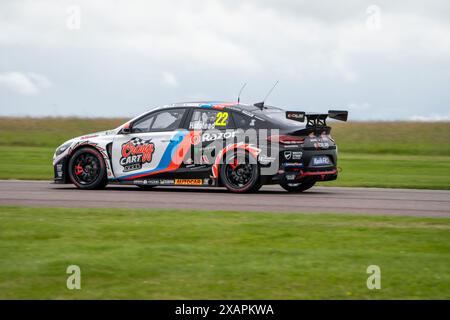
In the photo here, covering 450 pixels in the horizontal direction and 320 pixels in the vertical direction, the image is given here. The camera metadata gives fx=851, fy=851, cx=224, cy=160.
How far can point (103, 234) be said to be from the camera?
9.21 metres

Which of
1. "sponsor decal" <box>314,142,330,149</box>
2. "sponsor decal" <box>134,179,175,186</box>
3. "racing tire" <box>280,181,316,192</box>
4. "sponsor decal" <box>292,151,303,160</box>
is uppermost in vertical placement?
"sponsor decal" <box>314,142,330,149</box>

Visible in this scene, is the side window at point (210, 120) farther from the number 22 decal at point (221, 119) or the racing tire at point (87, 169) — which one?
the racing tire at point (87, 169)

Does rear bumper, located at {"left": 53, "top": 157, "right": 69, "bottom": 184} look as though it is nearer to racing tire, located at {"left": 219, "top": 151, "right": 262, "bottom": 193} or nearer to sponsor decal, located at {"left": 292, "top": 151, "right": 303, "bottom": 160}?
racing tire, located at {"left": 219, "top": 151, "right": 262, "bottom": 193}

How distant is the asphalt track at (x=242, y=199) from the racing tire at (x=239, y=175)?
0.18 metres

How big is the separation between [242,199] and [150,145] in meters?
→ 2.28

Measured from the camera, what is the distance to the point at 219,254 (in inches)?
319

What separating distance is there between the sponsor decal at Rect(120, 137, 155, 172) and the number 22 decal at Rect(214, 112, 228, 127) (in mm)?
1204

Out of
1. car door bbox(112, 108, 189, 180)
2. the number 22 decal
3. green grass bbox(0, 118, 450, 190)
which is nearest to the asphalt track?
car door bbox(112, 108, 189, 180)

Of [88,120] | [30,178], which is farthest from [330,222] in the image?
[88,120]

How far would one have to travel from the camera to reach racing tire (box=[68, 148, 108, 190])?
1490 cm

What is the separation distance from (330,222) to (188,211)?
202 cm

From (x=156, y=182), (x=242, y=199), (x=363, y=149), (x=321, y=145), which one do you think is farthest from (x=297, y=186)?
(x=363, y=149)

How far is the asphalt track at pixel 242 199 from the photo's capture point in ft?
39.5

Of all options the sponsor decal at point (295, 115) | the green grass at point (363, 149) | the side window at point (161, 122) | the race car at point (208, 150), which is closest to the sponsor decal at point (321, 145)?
the race car at point (208, 150)
